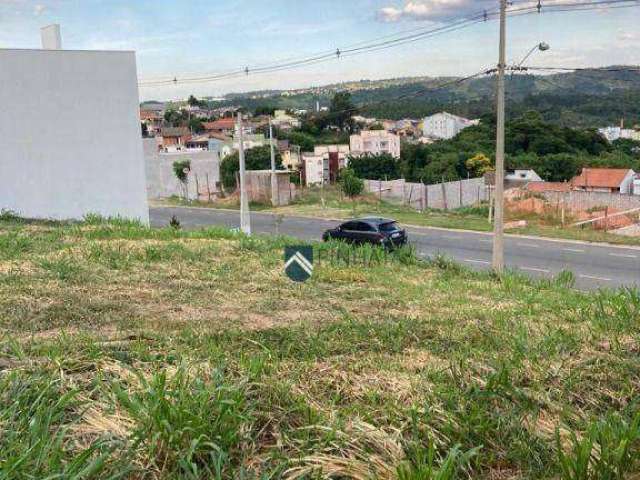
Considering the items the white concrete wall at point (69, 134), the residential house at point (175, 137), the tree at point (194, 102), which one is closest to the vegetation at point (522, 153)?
the white concrete wall at point (69, 134)

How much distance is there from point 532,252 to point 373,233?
5822 millimetres

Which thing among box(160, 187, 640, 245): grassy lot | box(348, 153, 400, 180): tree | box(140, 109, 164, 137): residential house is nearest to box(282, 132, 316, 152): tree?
box(348, 153, 400, 180): tree

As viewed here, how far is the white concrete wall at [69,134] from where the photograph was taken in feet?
60.0

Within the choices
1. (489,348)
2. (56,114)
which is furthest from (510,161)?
(489,348)

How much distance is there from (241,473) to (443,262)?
937cm

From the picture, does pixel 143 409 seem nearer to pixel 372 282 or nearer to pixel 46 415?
pixel 46 415

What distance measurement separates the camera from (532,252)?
72.8 ft

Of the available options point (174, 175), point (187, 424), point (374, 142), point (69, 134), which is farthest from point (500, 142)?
point (374, 142)

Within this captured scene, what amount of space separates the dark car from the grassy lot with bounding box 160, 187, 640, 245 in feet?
24.6

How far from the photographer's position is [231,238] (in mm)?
12570

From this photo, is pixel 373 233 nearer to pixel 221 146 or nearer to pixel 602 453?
pixel 602 453

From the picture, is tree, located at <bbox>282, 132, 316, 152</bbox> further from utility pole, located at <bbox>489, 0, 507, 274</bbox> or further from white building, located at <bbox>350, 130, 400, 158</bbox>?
utility pole, located at <bbox>489, 0, 507, 274</bbox>

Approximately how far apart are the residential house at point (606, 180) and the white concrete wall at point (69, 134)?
41394 mm

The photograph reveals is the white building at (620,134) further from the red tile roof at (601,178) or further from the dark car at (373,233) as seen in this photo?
the dark car at (373,233)
